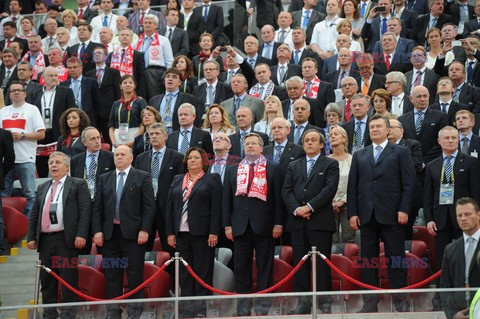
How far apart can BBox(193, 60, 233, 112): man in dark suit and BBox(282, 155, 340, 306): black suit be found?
3.76 metres

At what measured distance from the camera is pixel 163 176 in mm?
14750

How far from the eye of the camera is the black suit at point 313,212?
44.5 ft

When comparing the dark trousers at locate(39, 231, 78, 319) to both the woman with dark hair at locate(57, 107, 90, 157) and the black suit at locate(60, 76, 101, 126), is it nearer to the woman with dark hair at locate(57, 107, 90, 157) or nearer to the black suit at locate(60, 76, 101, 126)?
the woman with dark hair at locate(57, 107, 90, 157)

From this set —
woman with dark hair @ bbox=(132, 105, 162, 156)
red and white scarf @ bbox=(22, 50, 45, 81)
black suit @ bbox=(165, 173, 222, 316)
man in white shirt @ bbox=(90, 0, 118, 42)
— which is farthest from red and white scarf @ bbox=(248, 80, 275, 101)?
man in white shirt @ bbox=(90, 0, 118, 42)

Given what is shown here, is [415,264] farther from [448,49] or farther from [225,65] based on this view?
[225,65]

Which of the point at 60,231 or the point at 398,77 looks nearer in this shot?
the point at 60,231

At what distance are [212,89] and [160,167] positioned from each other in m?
2.91

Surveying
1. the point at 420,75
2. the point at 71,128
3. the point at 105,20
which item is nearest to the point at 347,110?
the point at 420,75

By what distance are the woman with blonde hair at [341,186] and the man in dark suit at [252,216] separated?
0.78 meters

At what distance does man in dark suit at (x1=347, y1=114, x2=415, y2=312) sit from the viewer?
1352 centimetres

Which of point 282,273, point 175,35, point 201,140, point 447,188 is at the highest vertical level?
point 175,35

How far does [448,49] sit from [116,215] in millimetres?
5800

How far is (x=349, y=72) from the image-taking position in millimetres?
17312

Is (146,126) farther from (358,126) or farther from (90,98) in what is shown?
(358,126)
